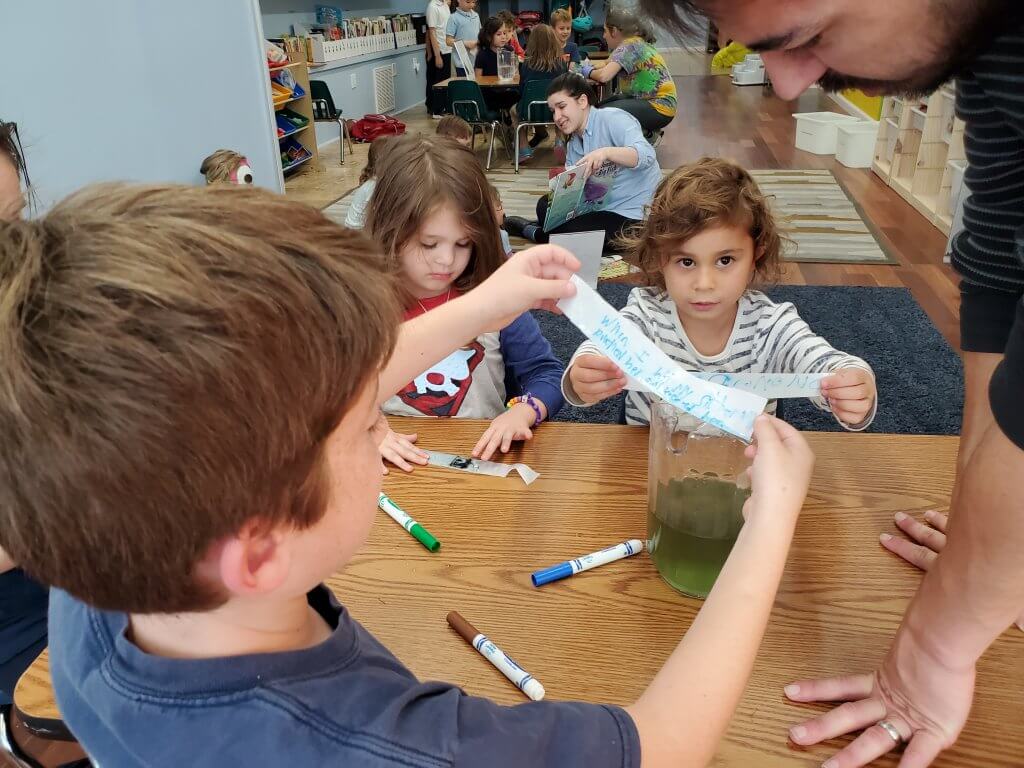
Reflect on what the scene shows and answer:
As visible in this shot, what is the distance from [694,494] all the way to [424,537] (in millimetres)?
317

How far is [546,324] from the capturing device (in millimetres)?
3135

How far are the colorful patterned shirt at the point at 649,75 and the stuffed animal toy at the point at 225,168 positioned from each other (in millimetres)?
2847

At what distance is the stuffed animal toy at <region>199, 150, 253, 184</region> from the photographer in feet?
12.0

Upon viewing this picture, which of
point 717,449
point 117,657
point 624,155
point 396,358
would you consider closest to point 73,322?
point 117,657

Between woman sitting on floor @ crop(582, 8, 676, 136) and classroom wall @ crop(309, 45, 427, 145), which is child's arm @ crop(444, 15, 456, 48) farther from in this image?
woman sitting on floor @ crop(582, 8, 676, 136)

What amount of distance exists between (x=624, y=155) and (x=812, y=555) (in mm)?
3097

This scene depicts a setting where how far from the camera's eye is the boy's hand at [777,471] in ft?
1.98

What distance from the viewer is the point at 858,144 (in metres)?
5.32

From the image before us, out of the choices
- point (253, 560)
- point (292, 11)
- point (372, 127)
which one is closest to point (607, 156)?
point (253, 560)

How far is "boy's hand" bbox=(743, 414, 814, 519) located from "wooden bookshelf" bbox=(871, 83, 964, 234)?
379cm

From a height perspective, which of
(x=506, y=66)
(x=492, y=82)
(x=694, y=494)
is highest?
(x=506, y=66)

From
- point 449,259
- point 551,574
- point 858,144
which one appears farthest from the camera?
point 858,144

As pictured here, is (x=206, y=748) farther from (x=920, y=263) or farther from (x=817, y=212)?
(x=817, y=212)

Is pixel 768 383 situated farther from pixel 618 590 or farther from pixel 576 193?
pixel 576 193
